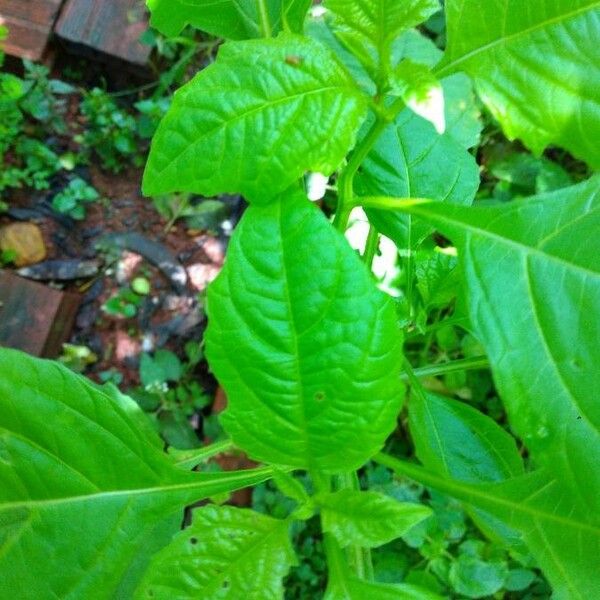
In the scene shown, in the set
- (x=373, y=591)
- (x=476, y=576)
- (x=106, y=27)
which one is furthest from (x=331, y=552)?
(x=106, y=27)

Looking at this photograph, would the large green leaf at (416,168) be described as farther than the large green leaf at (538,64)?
Yes

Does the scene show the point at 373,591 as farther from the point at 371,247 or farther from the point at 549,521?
the point at 371,247

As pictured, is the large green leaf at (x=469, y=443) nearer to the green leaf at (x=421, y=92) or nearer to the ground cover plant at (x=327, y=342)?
the ground cover plant at (x=327, y=342)

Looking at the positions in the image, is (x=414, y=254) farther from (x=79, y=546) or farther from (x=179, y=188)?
(x=79, y=546)

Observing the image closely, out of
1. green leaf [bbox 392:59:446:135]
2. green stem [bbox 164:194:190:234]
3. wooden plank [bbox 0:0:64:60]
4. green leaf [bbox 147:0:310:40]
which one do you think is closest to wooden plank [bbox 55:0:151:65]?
wooden plank [bbox 0:0:64:60]

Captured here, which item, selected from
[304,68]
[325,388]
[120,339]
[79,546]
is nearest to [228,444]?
[79,546]

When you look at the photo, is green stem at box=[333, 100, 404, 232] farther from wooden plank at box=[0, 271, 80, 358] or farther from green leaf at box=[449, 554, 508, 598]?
wooden plank at box=[0, 271, 80, 358]

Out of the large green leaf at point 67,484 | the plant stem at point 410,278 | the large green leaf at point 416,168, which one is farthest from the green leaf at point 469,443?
the large green leaf at point 67,484
